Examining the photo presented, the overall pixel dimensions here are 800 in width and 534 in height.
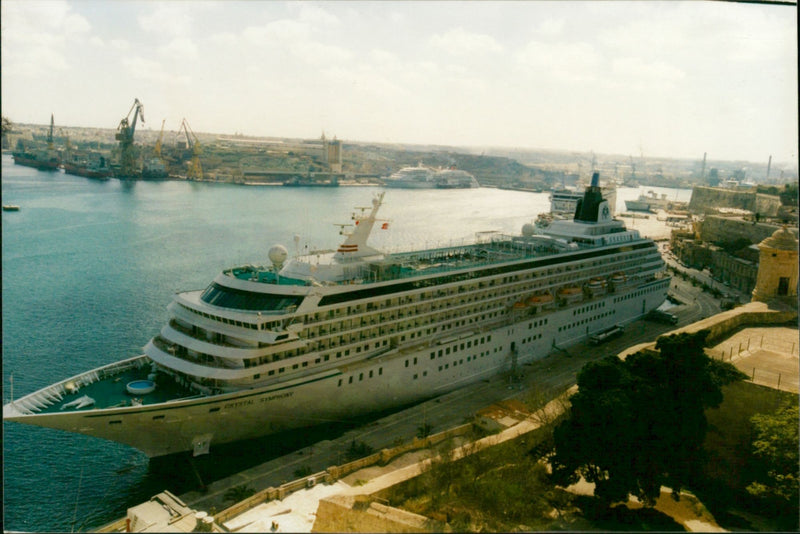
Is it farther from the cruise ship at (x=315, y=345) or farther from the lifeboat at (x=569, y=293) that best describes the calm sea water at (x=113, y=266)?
the lifeboat at (x=569, y=293)

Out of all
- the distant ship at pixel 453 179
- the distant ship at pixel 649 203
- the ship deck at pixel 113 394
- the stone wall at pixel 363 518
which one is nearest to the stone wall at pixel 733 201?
the distant ship at pixel 649 203

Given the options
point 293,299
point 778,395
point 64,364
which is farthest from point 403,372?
point 64,364

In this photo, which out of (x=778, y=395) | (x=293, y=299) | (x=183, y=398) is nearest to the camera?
(x=778, y=395)

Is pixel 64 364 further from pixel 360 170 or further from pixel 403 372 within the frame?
pixel 360 170

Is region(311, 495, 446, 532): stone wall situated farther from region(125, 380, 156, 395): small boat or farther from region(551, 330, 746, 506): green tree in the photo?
region(125, 380, 156, 395): small boat

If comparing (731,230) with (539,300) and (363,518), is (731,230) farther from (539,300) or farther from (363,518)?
(363,518)
